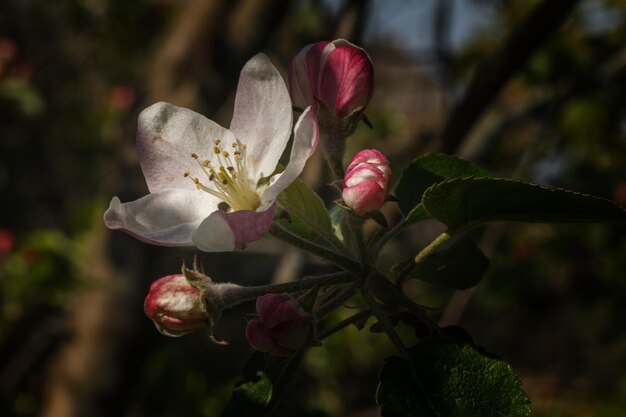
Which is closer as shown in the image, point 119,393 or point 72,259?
point 119,393

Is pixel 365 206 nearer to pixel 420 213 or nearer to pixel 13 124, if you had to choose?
pixel 420 213

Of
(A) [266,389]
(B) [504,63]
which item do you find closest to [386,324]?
(A) [266,389]

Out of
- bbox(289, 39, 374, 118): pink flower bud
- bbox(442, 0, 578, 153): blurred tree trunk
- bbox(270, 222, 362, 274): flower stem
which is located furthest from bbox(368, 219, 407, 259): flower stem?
bbox(442, 0, 578, 153): blurred tree trunk

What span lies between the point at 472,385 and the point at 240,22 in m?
2.00

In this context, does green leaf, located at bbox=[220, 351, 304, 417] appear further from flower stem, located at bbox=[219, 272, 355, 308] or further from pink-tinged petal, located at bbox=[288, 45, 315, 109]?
pink-tinged petal, located at bbox=[288, 45, 315, 109]

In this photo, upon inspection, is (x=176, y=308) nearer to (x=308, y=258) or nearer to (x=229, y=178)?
(x=229, y=178)

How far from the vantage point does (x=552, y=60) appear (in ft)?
8.04

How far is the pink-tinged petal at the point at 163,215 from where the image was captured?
0.68 m

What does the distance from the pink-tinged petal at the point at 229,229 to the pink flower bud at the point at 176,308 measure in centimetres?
7

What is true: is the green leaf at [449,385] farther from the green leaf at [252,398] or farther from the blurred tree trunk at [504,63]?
the blurred tree trunk at [504,63]

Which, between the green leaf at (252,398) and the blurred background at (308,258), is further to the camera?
the blurred background at (308,258)

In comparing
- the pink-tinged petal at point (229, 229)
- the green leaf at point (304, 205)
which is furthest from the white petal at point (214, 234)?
the green leaf at point (304, 205)

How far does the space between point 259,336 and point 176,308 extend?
84mm

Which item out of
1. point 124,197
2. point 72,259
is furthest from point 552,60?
point 72,259
